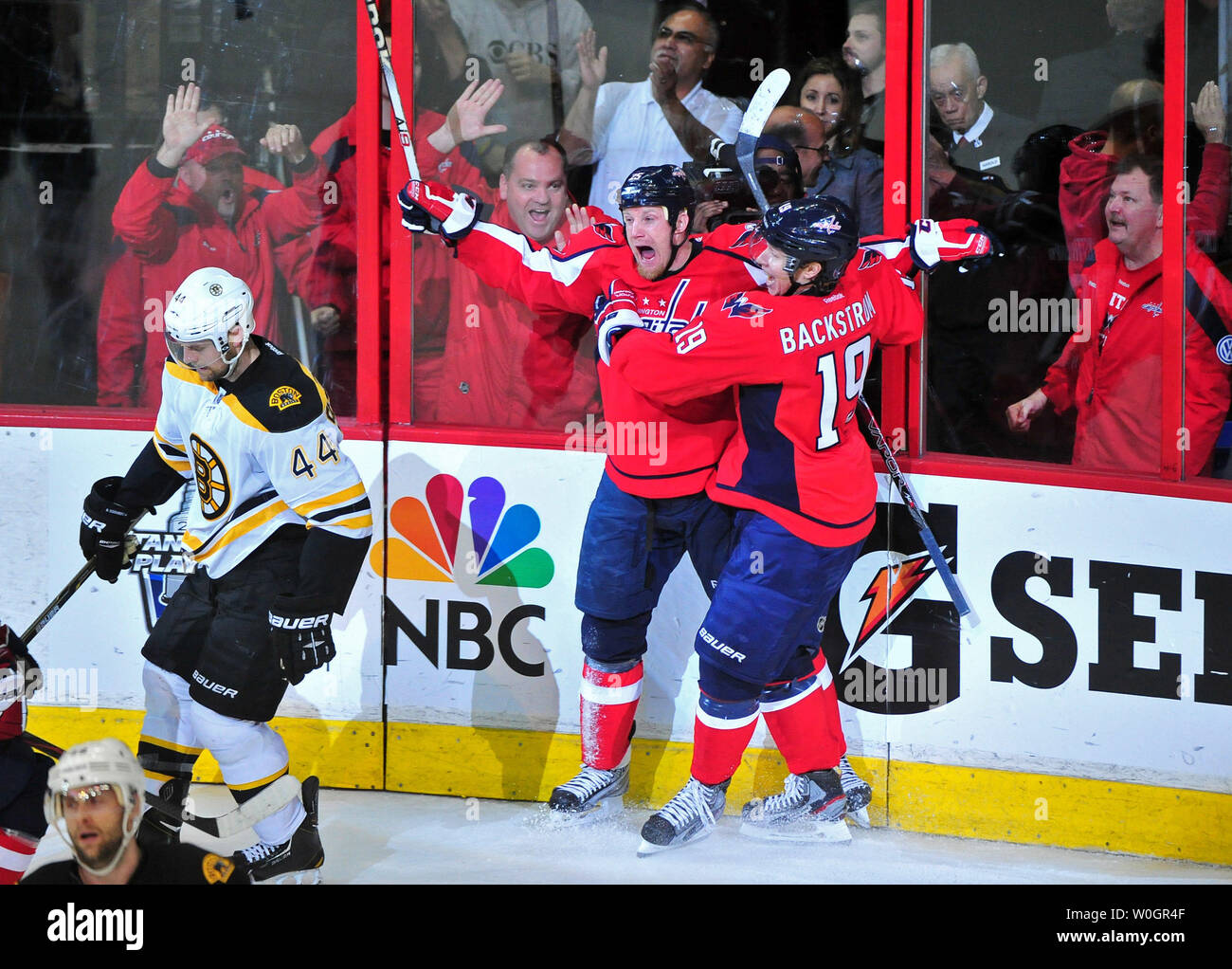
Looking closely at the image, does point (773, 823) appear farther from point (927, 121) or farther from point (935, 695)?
point (927, 121)

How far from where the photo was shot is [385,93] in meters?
3.95

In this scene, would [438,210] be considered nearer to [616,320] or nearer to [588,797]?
[616,320]

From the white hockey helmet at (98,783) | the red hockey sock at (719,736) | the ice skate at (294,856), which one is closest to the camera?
the white hockey helmet at (98,783)

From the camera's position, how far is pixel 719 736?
353 cm

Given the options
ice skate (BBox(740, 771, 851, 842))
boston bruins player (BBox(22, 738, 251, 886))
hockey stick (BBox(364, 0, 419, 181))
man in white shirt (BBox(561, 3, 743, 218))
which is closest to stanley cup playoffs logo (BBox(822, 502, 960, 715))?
→ ice skate (BBox(740, 771, 851, 842))

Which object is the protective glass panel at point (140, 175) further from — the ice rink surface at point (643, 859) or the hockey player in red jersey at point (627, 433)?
the ice rink surface at point (643, 859)

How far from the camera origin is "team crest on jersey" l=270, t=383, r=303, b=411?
123 inches

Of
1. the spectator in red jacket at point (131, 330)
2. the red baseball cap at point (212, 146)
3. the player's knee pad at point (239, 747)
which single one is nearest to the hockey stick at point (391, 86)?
the red baseball cap at point (212, 146)

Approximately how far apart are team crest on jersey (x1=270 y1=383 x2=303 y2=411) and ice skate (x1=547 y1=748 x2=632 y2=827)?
1.31 meters

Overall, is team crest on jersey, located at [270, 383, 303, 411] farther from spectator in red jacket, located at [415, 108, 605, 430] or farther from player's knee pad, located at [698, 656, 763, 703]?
player's knee pad, located at [698, 656, 763, 703]

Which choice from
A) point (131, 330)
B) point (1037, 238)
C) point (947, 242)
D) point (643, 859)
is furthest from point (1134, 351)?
point (131, 330)

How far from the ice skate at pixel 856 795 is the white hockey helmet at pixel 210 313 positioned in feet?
6.21

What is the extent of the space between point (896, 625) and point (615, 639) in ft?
2.49

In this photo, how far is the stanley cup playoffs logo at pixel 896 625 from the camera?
12.0 ft
